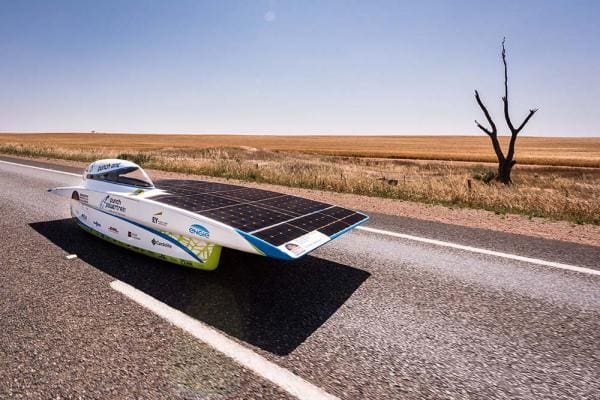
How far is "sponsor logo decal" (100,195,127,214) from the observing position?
4871 millimetres

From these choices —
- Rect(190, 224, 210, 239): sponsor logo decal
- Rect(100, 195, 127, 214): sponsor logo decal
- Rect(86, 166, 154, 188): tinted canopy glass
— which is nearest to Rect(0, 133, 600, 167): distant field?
Rect(86, 166, 154, 188): tinted canopy glass

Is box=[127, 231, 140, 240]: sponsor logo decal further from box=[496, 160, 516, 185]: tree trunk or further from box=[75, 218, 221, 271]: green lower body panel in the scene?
box=[496, 160, 516, 185]: tree trunk

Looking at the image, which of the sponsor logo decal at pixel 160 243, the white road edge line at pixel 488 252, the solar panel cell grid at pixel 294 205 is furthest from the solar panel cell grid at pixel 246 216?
Result: the white road edge line at pixel 488 252

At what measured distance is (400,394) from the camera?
2418 millimetres

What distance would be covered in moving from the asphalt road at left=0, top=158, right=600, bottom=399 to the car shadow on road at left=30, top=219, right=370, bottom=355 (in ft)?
0.06

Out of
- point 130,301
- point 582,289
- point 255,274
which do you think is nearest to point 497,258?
point 582,289

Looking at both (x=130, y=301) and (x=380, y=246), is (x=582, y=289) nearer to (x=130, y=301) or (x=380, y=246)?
(x=380, y=246)

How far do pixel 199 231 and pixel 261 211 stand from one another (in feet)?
3.13

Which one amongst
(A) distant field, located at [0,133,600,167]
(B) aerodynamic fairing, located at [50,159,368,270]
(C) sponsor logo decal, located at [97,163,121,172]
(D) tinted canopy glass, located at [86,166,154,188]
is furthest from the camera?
(A) distant field, located at [0,133,600,167]

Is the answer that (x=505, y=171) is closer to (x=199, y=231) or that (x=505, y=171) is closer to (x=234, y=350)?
(x=199, y=231)

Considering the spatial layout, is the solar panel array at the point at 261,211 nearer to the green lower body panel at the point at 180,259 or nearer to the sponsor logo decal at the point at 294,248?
the sponsor logo decal at the point at 294,248

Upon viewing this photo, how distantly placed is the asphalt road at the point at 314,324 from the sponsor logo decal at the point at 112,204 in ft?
2.09

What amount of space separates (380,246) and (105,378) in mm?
4194

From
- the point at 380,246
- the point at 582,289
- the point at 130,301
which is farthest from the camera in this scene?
the point at 380,246
